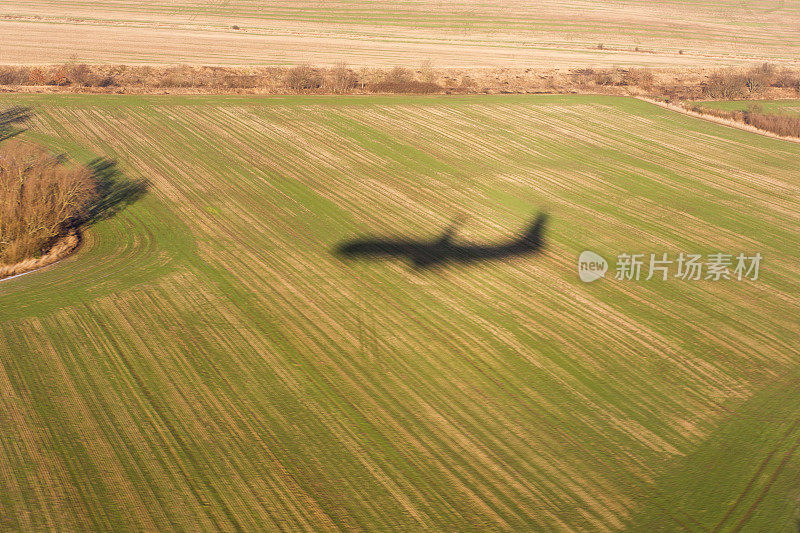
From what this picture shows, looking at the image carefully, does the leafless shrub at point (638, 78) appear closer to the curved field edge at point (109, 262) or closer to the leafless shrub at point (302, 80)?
the leafless shrub at point (302, 80)

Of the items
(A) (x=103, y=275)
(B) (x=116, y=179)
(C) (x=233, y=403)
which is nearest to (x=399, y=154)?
(B) (x=116, y=179)

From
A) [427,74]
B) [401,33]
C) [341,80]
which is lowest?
[341,80]

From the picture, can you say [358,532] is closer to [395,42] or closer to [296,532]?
[296,532]

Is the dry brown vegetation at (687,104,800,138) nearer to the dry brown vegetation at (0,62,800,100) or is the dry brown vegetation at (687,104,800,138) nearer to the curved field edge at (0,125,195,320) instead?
the dry brown vegetation at (0,62,800,100)

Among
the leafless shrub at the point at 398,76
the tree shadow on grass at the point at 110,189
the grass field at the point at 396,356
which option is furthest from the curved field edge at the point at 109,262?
the leafless shrub at the point at 398,76

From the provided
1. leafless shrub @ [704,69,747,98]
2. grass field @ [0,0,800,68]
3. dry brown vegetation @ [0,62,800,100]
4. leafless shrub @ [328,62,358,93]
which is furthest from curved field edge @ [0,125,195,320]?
leafless shrub @ [704,69,747,98]

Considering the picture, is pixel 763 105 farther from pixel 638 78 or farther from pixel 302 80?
pixel 302 80

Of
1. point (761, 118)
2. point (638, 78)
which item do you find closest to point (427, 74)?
point (638, 78)
